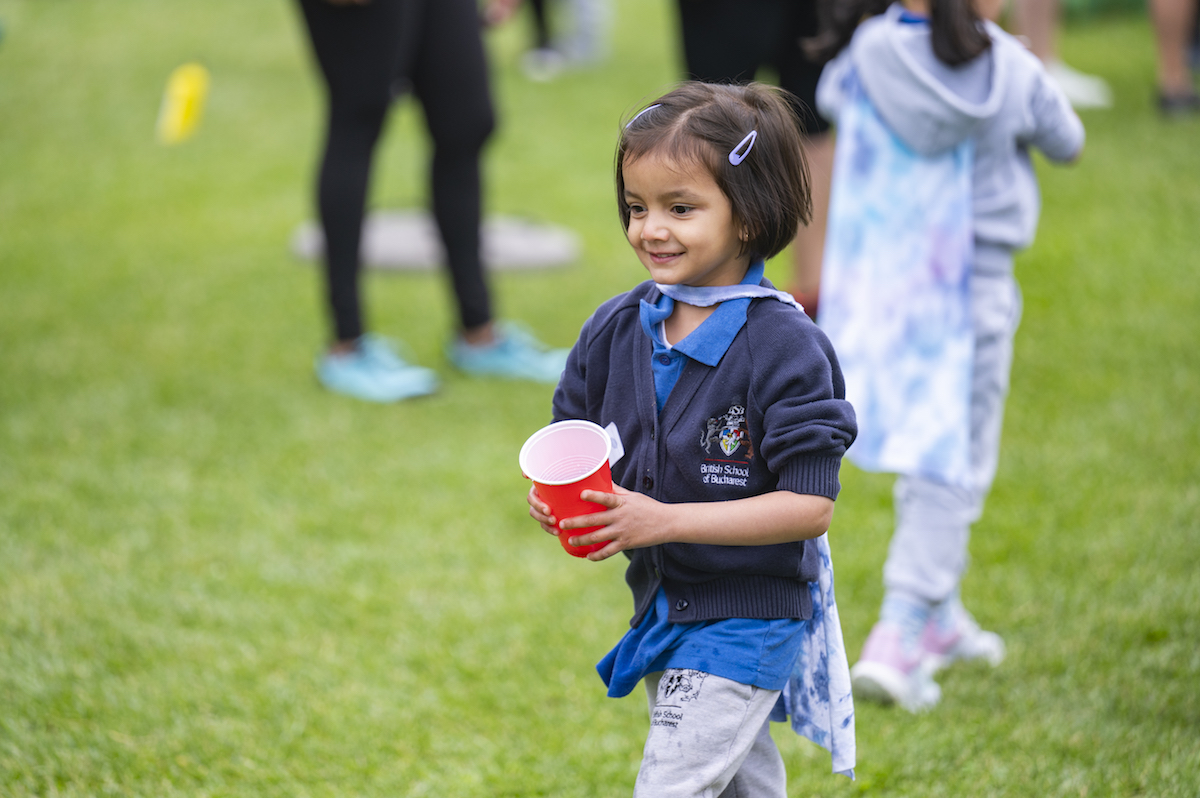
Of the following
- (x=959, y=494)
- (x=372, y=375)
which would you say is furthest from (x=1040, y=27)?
(x=959, y=494)

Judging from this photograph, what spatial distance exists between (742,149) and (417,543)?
192 centimetres

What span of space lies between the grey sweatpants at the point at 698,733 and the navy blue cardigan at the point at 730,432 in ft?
0.34

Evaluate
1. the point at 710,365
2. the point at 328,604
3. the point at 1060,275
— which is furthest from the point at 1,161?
the point at 710,365

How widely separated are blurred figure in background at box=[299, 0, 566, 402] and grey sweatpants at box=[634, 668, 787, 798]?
2577 mm

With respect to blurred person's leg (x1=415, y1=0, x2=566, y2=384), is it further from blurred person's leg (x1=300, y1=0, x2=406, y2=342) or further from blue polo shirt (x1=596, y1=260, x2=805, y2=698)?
blue polo shirt (x1=596, y1=260, x2=805, y2=698)

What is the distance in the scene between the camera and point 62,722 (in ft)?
7.73

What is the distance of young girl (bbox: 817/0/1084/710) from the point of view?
234cm

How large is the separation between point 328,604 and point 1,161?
5.43 meters

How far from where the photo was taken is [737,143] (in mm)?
1526

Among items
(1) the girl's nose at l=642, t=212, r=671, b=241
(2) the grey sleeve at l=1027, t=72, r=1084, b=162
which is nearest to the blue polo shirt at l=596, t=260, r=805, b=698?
(1) the girl's nose at l=642, t=212, r=671, b=241

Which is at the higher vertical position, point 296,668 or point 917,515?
point 917,515

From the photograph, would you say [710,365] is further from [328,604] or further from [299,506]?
[299,506]

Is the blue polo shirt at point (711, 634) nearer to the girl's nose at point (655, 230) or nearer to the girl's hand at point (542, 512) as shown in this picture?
the girl's nose at point (655, 230)

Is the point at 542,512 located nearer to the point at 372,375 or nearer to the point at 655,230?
the point at 655,230
